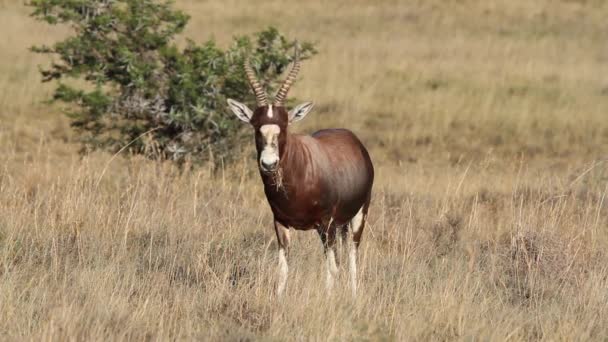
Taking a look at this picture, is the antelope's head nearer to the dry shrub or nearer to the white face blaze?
the white face blaze

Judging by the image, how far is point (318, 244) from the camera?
880 cm

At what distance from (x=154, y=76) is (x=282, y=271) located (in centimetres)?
Answer: 751

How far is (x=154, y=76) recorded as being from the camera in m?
14.4

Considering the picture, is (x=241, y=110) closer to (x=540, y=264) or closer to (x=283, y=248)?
(x=283, y=248)

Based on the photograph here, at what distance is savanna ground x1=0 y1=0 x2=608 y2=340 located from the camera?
253 inches

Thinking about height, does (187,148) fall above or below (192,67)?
below

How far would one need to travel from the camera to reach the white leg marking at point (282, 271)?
710 cm

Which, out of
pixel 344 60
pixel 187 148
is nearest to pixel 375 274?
pixel 187 148

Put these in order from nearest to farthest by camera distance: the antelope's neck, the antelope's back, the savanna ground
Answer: the savanna ground → the antelope's neck → the antelope's back

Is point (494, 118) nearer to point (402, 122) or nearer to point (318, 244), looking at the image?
point (402, 122)

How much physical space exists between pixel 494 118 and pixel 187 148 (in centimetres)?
816

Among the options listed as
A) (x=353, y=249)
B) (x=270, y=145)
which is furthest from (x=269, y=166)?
(x=353, y=249)

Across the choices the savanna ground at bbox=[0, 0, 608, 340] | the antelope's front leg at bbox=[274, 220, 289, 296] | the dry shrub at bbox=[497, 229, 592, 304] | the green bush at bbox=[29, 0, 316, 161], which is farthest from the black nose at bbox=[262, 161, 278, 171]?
the green bush at bbox=[29, 0, 316, 161]

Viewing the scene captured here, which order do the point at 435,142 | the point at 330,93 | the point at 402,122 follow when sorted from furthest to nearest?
the point at 330,93 < the point at 402,122 < the point at 435,142
